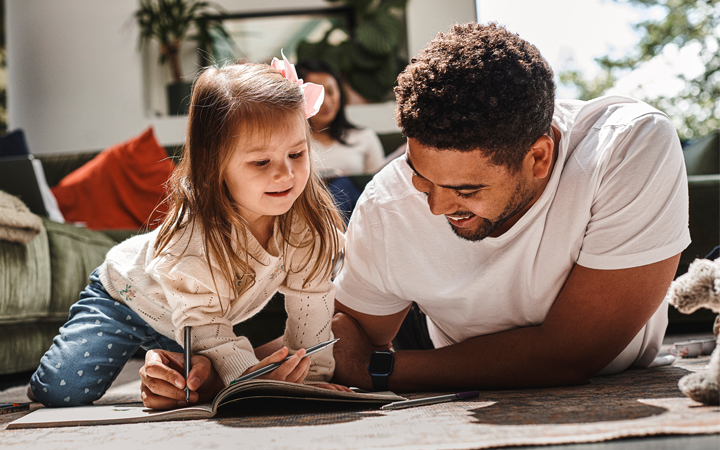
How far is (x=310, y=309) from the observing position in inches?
45.9

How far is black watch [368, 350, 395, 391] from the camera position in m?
1.07

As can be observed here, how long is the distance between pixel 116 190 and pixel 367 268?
180cm

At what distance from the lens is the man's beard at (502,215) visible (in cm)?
103

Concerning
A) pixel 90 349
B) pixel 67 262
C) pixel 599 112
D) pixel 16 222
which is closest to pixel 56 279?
pixel 67 262

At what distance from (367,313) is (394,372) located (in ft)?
0.64

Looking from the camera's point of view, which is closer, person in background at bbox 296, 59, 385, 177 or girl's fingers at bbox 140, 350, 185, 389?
girl's fingers at bbox 140, 350, 185, 389

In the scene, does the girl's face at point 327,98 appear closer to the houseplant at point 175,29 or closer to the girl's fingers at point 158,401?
the houseplant at point 175,29

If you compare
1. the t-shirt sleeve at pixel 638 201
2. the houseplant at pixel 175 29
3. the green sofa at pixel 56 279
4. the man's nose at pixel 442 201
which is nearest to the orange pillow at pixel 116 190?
the green sofa at pixel 56 279

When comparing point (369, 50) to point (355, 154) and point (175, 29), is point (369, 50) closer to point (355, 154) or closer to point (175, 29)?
point (175, 29)

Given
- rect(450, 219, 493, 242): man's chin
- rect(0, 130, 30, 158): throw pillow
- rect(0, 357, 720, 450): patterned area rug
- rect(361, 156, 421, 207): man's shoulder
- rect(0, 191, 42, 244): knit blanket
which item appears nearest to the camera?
rect(0, 357, 720, 450): patterned area rug

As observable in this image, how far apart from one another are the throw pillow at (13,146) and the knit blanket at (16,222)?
1339 mm

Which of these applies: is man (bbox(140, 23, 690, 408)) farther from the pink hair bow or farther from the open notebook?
the pink hair bow

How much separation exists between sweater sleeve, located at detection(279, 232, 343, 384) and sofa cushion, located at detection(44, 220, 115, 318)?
87 cm

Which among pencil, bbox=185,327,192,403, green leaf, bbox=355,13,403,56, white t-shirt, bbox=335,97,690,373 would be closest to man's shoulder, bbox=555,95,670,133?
white t-shirt, bbox=335,97,690,373
